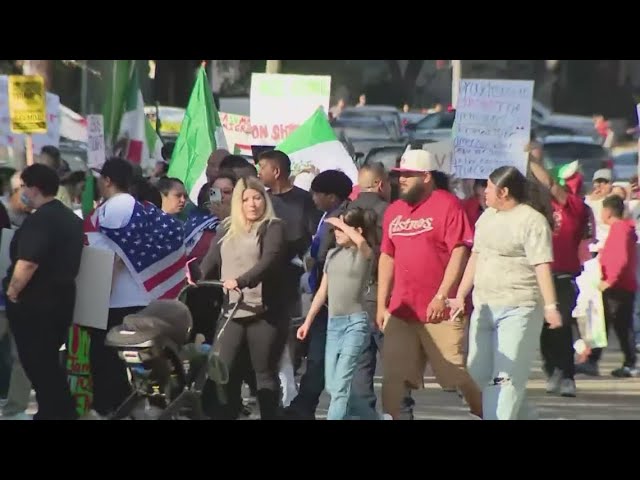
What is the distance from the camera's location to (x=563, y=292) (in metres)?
12.8

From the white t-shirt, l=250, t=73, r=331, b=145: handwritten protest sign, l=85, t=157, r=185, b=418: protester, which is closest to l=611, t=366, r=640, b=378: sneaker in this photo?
l=250, t=73, r=331, b=145: handwritten protest sign

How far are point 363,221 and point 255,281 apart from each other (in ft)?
2.57

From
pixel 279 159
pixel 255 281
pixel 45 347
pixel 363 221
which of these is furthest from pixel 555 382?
pixel 45 347

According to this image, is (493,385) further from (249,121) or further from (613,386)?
(249,121)

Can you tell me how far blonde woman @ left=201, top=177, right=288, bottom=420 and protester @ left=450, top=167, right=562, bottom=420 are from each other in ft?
3.70

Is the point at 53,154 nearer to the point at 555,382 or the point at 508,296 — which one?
the point at 555,382

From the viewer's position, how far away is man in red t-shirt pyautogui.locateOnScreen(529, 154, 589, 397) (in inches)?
500

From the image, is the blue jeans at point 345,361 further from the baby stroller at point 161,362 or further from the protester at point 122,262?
the protester at point 122,262

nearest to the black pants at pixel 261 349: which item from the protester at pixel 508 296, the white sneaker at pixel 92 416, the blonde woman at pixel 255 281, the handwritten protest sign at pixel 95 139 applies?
the blonde woman at pixel 255 281

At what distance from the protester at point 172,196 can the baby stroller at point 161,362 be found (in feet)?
9.35

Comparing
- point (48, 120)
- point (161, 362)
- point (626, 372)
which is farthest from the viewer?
point (48, 120)

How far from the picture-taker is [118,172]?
10.9 m

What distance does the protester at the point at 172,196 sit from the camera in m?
12.4
